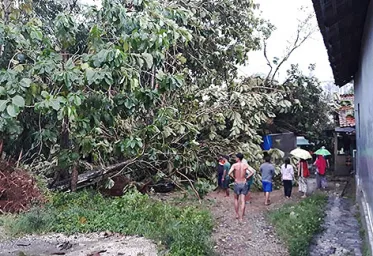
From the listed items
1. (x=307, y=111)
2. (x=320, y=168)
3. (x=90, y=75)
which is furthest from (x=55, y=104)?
(x=307, y=111)

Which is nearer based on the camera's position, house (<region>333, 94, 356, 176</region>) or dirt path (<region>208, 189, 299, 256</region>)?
dirt path (<region>208, 189, 299, 256</region>)

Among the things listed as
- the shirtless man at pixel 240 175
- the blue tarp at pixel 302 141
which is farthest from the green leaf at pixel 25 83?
the blue tarp at pixel 302 141

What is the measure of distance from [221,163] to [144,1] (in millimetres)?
6622

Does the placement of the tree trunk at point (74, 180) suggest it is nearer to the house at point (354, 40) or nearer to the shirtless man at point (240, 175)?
the shirtless man at point (240, 175)

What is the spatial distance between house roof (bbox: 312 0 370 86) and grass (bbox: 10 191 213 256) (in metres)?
4.07

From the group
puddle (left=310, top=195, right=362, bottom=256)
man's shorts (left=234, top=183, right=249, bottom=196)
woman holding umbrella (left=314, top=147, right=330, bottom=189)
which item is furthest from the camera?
woman holding umbrella (left=314, top=147, right=330, bottom=189)

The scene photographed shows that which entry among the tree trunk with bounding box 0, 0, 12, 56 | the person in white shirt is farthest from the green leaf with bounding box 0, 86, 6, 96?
the person in white shirt

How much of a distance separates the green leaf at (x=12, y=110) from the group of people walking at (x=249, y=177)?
502cm

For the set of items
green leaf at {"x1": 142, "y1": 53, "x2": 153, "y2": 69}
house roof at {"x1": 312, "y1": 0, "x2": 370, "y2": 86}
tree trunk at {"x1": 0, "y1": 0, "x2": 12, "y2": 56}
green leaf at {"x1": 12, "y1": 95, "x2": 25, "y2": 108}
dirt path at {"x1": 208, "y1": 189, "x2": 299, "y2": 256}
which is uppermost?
tree trunk at {"x1": 0, "y1": 0, "x2": 12, "y2": 56}

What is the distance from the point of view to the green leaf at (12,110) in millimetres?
6082

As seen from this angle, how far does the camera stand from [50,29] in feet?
34.7

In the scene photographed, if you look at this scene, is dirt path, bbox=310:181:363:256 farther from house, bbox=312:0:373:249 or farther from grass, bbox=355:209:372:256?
house, bbox=312:0:373:249

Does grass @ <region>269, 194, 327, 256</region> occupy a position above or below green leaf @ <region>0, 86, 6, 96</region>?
below

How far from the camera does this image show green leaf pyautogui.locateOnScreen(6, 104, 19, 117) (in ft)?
20.0
